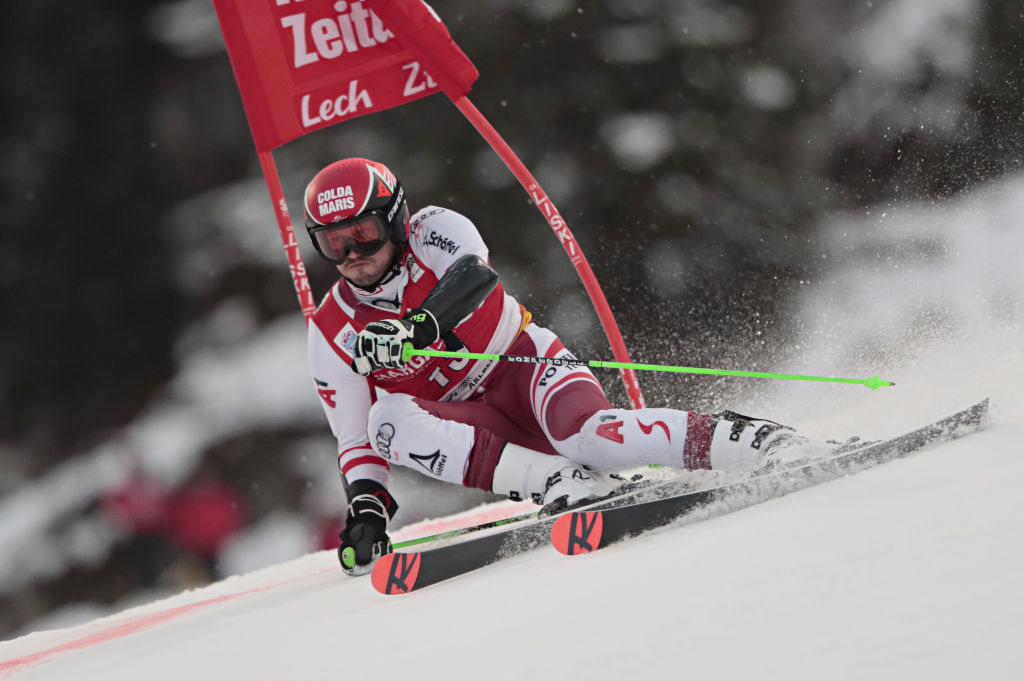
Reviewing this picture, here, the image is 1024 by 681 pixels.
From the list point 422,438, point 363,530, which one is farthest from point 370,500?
point 422,438

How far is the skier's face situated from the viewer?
9.28 feet

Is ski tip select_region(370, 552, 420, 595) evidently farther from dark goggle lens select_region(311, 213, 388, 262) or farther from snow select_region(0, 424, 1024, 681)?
dark goggle lens select_region(311, 213, 388, 262)

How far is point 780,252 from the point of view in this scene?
25.7 feet

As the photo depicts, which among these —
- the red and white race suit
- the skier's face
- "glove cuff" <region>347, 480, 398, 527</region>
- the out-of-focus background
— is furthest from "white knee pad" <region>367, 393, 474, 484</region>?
the out-of-focus background

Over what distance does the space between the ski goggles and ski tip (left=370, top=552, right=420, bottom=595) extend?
93 centimetres

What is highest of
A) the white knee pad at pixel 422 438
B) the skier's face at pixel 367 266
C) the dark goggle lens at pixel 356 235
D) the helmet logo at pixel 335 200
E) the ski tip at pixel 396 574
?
the helmet logo at pixel 335 200

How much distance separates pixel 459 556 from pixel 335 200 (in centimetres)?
107

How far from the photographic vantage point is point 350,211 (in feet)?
9.11

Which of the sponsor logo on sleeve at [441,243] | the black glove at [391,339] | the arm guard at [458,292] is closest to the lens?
the black glove at [391,339]

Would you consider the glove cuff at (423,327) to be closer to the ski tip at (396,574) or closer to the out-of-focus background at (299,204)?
the ski tip at (396,574)

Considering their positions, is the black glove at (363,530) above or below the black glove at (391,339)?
below

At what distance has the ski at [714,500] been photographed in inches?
84.0

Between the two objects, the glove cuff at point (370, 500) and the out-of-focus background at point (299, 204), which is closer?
the glove cuff at point (370, 500)

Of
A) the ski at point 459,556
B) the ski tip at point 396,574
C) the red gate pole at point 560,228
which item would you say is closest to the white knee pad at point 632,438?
the ski at point 459,556
